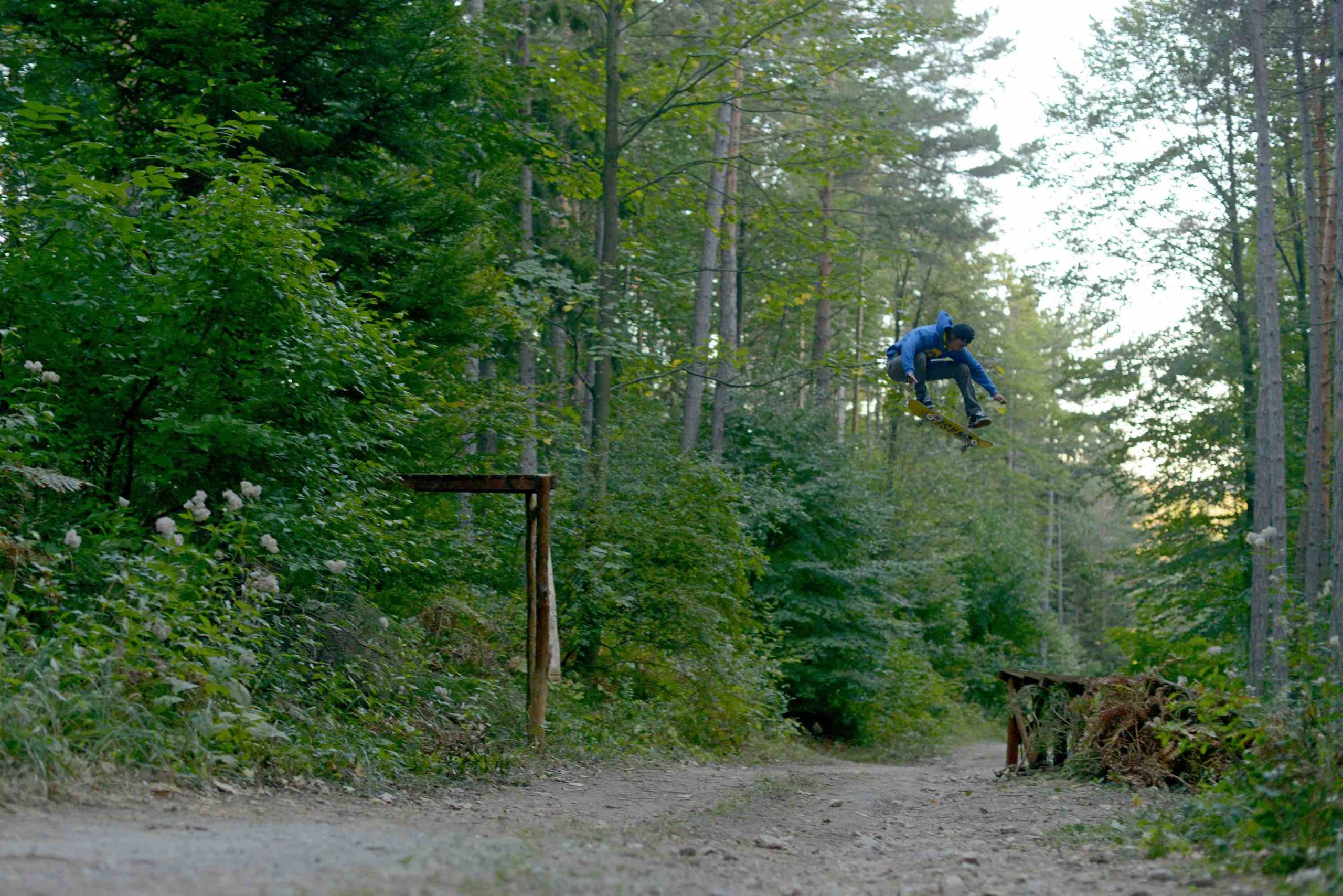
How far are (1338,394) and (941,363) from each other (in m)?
4.10

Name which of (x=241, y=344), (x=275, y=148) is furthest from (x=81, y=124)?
(x=241, y=344)

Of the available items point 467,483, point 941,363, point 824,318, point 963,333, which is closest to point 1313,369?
point 824,318

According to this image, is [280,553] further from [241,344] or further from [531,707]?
[531,707]

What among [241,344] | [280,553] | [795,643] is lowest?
[795,643]

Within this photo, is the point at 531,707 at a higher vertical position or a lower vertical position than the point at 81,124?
lower

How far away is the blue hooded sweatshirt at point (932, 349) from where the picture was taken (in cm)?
1320

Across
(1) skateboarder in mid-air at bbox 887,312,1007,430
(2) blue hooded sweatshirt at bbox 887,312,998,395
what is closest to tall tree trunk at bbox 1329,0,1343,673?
(1) skateboarder in mid-air at bbox 887,312,1007,430

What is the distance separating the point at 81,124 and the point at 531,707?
6607 mm

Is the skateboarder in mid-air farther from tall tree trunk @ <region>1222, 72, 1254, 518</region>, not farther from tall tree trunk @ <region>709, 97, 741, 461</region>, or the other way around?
tall tree trunk @ <region>1222, 72, 1254, 518</region>

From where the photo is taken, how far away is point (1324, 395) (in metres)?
22.0

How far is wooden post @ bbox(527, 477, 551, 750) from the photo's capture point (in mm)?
11562

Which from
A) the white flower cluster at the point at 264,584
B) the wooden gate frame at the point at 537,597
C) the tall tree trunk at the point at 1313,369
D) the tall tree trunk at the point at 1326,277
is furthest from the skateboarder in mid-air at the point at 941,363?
the tall tree trunk at the point at 1326,277

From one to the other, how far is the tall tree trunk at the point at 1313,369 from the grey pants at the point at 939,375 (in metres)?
9.68

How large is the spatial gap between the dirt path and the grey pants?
16.1ft
